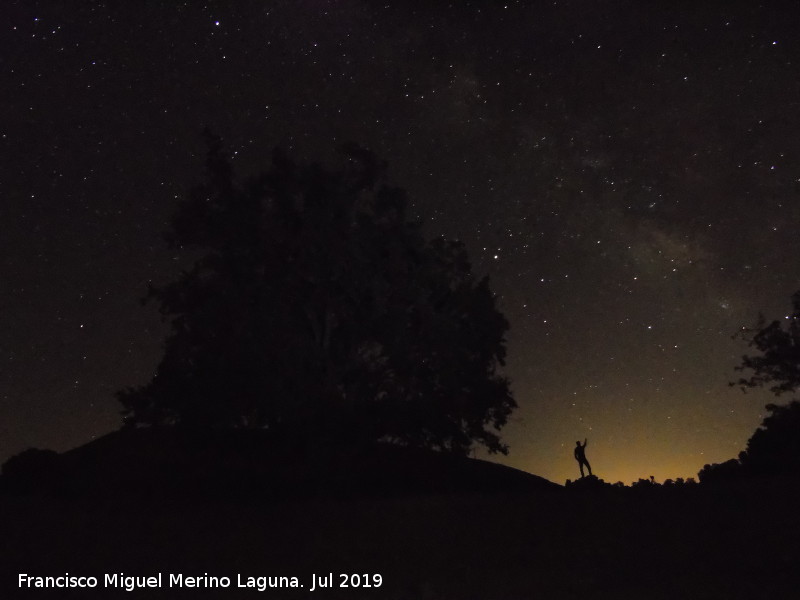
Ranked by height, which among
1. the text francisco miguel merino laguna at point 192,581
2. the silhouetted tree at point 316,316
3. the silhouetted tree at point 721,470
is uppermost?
the silhouetted tree at point 316,316

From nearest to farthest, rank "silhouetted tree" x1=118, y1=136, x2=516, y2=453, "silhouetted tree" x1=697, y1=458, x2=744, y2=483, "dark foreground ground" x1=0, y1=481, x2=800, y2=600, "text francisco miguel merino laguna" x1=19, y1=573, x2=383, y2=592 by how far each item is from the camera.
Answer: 1. "dark foreground ground" x1=0, y1=481, x2=800, y2=600
2. "text francisco miguel merino laguna" x1=19, y1=573, x2=383, y2=592
3. "silhouetted tree" x1=118, y1=136, x2=516, y2=453
4. "silhouetted tree" x1=697, y1=458, x2=744, y2=483

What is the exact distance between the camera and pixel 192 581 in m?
10.4

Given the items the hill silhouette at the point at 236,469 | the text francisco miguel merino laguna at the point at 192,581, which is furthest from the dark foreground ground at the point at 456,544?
the hill silhouette at the point at 236,469

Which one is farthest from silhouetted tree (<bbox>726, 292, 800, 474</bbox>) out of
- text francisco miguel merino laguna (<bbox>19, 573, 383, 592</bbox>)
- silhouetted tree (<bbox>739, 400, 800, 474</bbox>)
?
text francisco miguel merino laguna (<bbox>19, 573, 383, 592</bbox>)

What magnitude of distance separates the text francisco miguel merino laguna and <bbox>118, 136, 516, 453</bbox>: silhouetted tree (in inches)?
383

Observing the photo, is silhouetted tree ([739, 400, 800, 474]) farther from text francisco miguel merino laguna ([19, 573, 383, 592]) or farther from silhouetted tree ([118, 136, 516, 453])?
text francisco miguel merino laguna ([19, 573, 383, 592])

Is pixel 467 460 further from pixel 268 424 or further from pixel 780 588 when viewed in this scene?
pixel 780 588

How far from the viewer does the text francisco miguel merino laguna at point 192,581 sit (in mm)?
10023

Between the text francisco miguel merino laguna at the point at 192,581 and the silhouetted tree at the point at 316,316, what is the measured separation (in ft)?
31.9

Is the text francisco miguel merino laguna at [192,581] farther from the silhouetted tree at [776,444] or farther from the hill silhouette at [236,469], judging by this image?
the silhouetted tree at [776,444]

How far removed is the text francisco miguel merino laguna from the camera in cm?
1002

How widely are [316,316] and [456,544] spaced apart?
10.8 meters

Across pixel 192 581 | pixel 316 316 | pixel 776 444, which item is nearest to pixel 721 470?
pixel 776 444

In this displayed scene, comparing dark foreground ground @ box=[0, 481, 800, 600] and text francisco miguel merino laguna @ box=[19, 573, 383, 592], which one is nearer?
dark foreground ground @ box=[0, 481, 800, 600]
